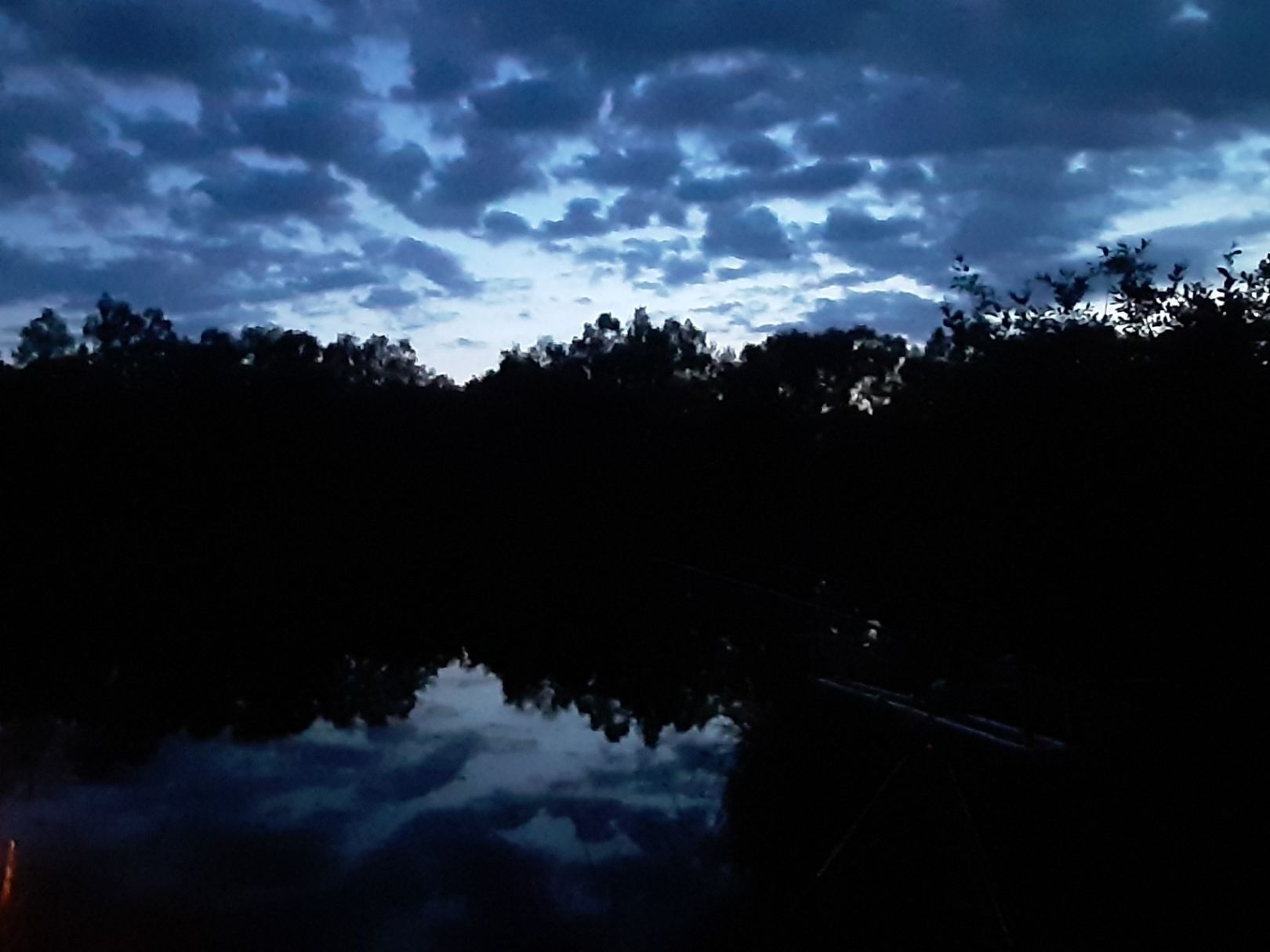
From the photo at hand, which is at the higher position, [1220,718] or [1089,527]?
[1089,527]

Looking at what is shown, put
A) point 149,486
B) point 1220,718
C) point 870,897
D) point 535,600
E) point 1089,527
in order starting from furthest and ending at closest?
point 149,486, point 535,600, point 1089,527, point 1220,718, point 870,897

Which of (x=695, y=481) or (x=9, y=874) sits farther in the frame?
(x=695, y=481)

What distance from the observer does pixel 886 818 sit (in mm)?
8273

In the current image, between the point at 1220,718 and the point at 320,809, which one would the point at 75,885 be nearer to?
the point at 320,809

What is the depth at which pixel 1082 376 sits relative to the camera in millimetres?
15367

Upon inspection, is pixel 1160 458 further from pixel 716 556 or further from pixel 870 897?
pixel 716 556

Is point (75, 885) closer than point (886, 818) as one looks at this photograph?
Yes

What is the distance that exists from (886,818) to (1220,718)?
397 centimetres

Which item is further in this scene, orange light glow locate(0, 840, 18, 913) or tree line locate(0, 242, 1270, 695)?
tree line locate(0, 242, 1270, 695)

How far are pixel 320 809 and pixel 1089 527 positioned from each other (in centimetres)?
940

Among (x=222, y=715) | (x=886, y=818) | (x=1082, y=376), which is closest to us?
(x=886, y=818)

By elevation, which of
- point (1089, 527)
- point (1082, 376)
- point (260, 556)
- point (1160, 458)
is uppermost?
point (1082, 376)

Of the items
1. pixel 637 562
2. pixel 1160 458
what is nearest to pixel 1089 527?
pixel 1160 458

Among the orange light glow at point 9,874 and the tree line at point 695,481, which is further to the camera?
the tree line at point 695,481
